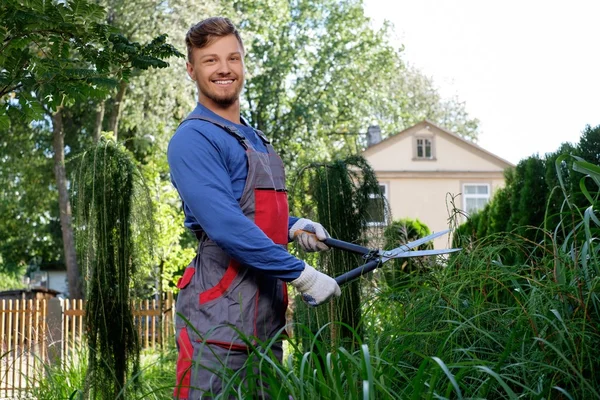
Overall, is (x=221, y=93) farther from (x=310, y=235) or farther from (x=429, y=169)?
(x=429, y=169)

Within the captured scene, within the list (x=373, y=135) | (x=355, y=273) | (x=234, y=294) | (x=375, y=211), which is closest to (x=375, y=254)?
(x=355, y=273)

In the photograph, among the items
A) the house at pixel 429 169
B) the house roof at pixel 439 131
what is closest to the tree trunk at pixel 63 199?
the house roof at pixel 439 131

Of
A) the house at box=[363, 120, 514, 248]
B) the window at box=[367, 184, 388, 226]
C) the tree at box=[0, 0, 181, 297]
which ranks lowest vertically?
the window at box=[367, 184, 388, 226]

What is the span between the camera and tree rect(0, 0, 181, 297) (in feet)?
13.0

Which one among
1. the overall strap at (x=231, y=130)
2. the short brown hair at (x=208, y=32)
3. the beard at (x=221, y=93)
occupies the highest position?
the short brown hair at (x=208, y=32)

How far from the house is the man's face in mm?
34451

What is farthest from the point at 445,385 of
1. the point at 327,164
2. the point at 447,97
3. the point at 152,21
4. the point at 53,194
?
the point at 447,97

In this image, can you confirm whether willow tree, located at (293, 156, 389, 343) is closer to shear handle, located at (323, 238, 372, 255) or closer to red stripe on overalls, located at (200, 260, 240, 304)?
shear handle, located at (323, 238, 372, 255)

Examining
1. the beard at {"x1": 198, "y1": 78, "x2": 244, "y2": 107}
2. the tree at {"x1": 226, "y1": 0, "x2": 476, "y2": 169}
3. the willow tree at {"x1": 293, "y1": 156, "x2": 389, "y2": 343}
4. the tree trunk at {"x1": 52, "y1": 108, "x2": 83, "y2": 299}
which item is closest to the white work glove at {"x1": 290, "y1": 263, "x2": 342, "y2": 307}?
the beard at {"x1": 198, "y1": 78, "x2": 244, "y2": 107}

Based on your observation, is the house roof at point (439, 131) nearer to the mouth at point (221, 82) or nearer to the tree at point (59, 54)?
the tree at point (59, 54)

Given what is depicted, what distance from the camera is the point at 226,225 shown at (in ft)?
9.16

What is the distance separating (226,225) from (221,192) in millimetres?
112

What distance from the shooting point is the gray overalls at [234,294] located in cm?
283

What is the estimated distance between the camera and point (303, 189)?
543cm
